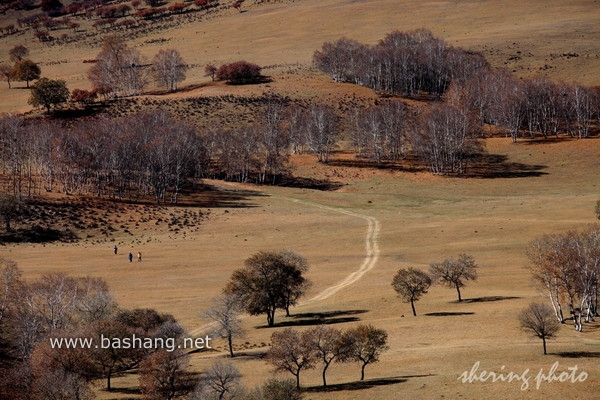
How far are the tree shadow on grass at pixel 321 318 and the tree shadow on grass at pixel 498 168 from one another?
74.6m

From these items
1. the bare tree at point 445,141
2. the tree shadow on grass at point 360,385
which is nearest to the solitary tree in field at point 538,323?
the tree shadow on grass at point 360,385

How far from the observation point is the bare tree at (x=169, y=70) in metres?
193

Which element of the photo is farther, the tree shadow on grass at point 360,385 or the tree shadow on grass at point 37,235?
the tree shadow on grass at point 37,235

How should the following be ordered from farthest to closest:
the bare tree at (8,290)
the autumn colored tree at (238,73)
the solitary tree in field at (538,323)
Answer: the autumn colored tree at (238,73) → the bare tree at (8,290) → the solitary tree in field at (538,323)

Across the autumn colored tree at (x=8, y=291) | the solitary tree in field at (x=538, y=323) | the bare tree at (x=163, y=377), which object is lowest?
the bare tree at (x=163, y=377)

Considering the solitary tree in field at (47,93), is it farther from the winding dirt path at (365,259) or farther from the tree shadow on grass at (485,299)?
the tree shadow on grass at (485,299)

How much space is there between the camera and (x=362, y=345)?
4903cm

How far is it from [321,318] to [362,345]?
53.1 feet

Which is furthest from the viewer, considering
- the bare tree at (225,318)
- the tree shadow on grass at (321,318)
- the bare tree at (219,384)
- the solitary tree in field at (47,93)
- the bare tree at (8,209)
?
the solitary tree in field at (47,93)

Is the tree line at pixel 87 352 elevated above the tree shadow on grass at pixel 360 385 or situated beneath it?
elevated above

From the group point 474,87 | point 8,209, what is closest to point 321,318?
point 8,209

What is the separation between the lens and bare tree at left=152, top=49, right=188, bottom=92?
193m

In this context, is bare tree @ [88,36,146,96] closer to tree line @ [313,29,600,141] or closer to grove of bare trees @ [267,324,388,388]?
tree line @ [313,29,600,141]

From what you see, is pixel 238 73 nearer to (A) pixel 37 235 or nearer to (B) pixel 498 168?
(B) pixel 498 168
